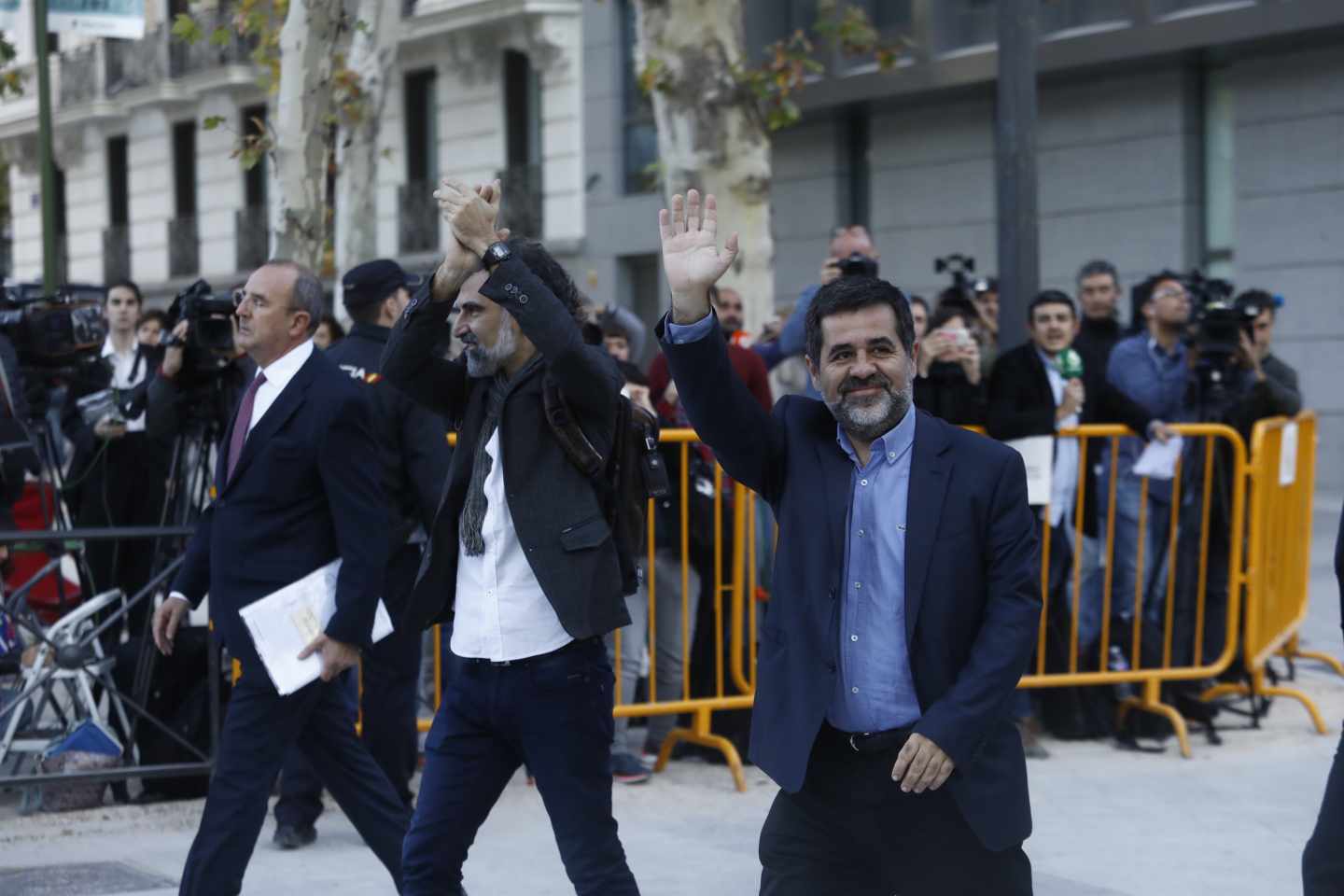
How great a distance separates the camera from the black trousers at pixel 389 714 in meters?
6.81

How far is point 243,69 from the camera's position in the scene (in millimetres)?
31516

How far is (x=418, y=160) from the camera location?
28422mm

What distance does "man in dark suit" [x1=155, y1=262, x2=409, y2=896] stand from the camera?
17.4 feet

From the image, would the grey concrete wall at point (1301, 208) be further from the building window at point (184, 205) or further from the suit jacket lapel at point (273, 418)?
the building window at point (184, 205)

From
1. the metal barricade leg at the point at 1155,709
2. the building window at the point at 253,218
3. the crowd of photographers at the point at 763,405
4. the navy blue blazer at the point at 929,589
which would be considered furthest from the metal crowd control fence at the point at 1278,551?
the building window at the point at 253,218

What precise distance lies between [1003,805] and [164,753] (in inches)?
173

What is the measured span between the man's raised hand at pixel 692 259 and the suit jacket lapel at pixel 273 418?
1.71 m

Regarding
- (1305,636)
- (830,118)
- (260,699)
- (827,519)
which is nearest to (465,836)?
(260,699)

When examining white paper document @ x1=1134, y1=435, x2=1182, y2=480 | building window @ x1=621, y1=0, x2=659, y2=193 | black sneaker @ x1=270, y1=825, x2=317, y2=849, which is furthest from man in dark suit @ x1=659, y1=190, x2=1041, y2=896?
building window @ x1=621, y1=0, x2=659, y2=193

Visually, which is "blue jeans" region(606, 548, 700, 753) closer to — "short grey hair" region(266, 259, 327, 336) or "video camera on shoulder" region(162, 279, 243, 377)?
"video camera on shoulder" region(162, 279, 243, 377)

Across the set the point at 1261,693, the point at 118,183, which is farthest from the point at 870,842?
the point at 118,183

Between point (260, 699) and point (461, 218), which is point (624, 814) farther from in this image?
point (461, 218)

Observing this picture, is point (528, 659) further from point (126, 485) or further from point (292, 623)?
point (126, 485)

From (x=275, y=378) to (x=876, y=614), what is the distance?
218 centimetres
